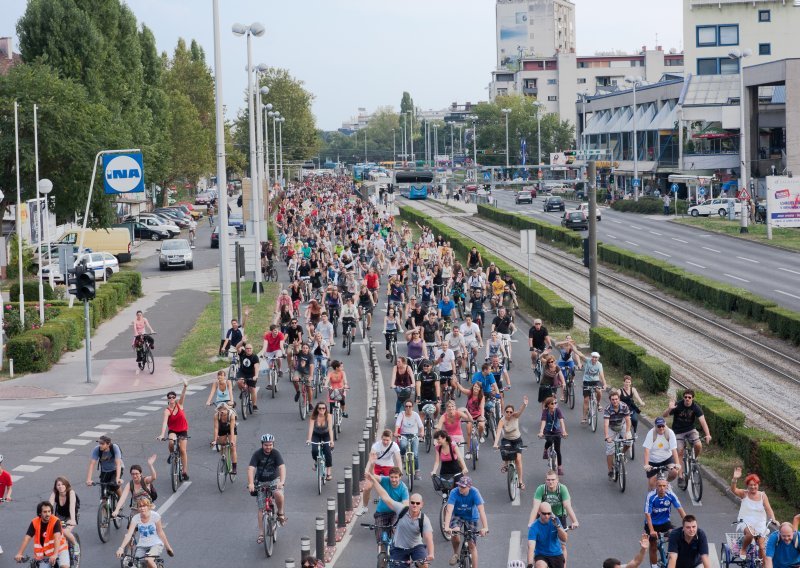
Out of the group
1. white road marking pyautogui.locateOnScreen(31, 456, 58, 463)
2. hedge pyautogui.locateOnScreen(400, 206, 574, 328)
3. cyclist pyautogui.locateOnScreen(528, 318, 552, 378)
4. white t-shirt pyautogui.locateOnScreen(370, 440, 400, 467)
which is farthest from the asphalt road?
white t-shirt pyautogui.locateOnScreen(370, 440, 400, 467)

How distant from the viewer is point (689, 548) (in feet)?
39.7

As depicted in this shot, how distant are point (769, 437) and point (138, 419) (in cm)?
1212

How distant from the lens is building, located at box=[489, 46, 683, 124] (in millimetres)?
183750

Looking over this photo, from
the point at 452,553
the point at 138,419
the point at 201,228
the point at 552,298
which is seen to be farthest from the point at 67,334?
the point at 201,228

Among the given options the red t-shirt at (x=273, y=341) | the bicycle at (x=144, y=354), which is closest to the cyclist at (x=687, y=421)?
the red t-shirt at (x=273, y=341)

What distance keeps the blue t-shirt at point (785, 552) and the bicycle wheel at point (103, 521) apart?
831cm

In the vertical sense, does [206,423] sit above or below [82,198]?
below

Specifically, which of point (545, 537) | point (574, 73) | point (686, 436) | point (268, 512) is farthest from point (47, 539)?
point (574, 73)

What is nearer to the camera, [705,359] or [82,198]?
[705,359]

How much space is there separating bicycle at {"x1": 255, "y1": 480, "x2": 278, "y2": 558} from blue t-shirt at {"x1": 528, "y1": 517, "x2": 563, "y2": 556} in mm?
3802

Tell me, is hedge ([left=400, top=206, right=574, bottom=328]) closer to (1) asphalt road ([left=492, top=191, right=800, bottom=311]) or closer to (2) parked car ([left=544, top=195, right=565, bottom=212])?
(1) asphalt road ([left=492, top=191, right=800, bottom=311])

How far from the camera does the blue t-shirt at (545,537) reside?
12594mm

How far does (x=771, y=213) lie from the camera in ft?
197

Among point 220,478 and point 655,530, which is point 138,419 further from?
point 655,530
